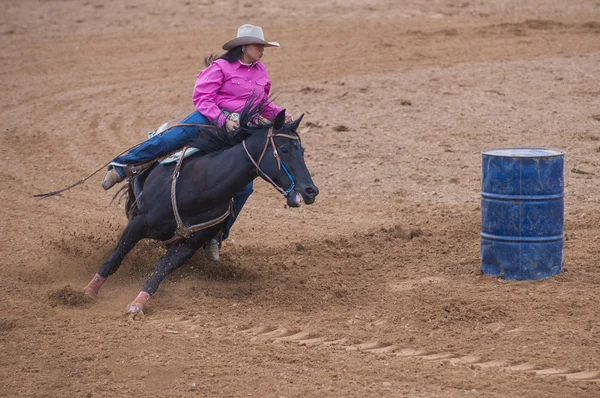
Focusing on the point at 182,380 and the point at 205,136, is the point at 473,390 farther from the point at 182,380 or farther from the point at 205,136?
the point at 205,136

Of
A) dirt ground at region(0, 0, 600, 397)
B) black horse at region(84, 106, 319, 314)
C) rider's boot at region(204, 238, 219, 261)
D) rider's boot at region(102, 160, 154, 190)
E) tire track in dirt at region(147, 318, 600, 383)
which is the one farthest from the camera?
rider's boot at region(204, 238, 219, 261)

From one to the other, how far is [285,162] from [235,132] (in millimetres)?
571

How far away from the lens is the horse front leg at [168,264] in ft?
23.7

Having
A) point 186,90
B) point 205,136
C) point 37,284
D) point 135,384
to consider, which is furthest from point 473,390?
point 186,90

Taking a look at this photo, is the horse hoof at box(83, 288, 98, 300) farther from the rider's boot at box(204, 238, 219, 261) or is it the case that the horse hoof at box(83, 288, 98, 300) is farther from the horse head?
the horse head

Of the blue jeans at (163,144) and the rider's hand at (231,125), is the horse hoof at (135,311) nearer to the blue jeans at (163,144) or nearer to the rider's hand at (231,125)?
the blue jeans at (163,144)

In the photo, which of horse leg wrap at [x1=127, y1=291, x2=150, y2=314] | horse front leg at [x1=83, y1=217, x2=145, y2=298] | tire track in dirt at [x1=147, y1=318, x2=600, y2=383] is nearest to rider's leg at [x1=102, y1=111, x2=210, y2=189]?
horse front leg at [x1=83, y1=217, x2=145, y2=298]

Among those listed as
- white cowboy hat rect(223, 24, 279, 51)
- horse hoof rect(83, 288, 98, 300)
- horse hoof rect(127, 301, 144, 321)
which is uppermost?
white cowboy hat rect(223, 24, 279, 51)

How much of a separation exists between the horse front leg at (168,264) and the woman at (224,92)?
753 mm

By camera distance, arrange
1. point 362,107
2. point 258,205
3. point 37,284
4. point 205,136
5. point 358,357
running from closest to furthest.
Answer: point 358,357, point 205,136, point 37,284, point 258,205, point 362,107

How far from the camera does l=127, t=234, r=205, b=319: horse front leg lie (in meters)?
7.22

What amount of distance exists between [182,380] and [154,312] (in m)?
1.52

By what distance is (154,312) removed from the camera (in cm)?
723

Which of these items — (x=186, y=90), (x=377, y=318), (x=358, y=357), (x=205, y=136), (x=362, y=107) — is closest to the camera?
(x=358, y=357)
